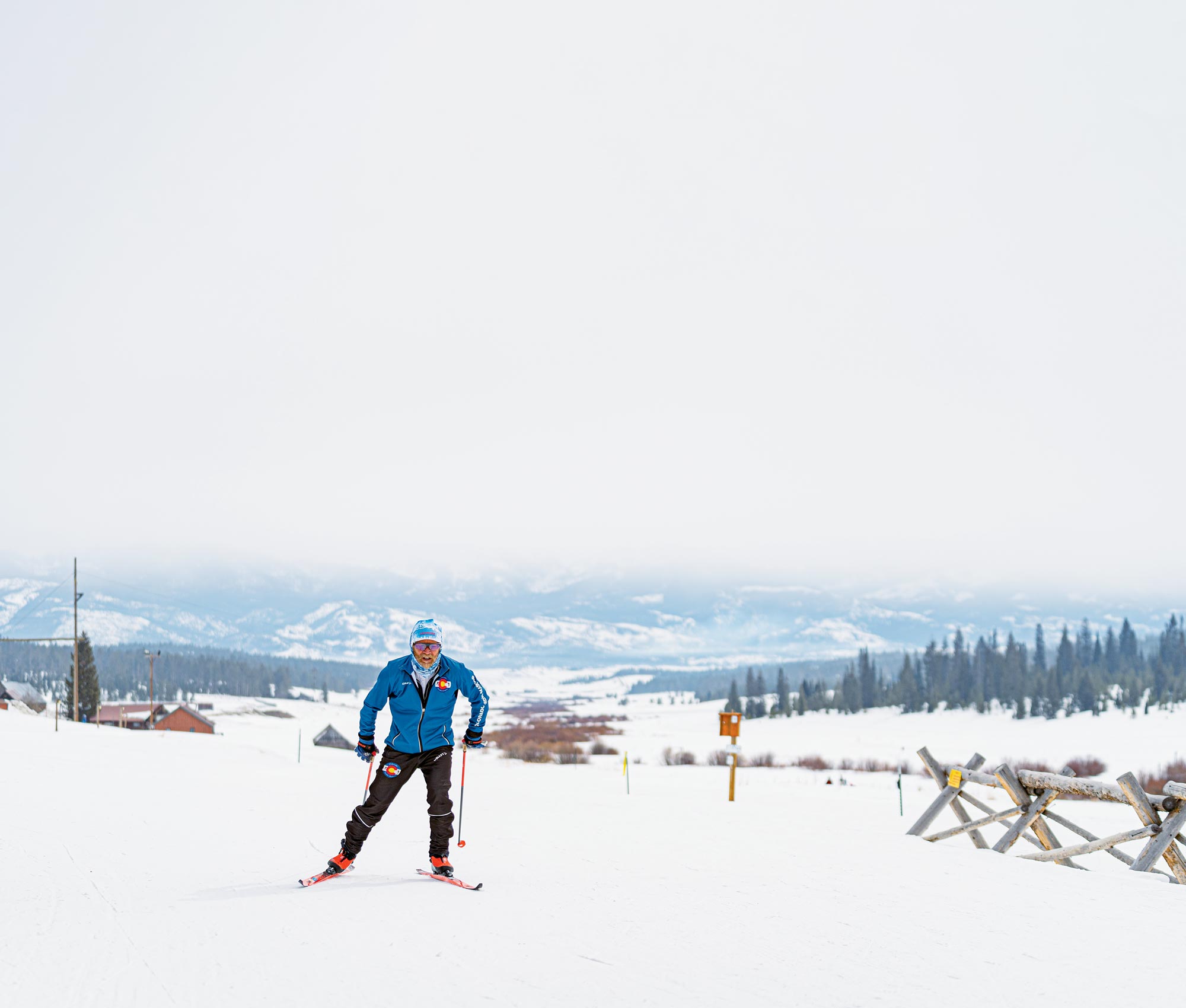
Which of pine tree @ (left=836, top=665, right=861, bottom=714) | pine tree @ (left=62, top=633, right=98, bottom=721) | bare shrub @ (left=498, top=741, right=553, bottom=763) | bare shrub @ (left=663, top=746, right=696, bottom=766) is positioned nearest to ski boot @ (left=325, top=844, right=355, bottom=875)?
bare shrub @ (left=498, top=741, right=553, bottom=763)

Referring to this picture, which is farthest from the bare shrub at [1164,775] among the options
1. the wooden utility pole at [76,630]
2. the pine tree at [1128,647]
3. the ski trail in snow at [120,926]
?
the pine tree at [1128,647]

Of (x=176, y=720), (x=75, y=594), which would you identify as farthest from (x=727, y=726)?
(x=176, y=720)

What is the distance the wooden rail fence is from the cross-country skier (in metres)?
7.29

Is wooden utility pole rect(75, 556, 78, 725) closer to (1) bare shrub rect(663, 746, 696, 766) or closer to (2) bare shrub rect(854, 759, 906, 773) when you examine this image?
(1) bare shrub rect(663, 746, 696, 766)

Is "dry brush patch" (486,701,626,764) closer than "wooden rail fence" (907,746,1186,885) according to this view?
No

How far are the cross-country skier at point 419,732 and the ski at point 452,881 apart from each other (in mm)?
42

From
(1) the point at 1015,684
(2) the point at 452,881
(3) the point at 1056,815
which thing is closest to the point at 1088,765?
(3) the point at 1056,815

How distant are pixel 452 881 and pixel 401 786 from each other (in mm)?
959

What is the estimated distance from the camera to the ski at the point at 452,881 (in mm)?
7863

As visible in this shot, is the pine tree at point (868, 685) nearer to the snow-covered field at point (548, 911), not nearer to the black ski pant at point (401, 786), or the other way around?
the snow-covered field at point (548, 911)

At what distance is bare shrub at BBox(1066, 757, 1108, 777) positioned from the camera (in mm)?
53531

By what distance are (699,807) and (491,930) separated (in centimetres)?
921

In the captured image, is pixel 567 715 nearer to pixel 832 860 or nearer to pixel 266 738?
pixel 266 738

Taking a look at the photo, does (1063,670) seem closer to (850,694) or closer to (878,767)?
(850,694)
